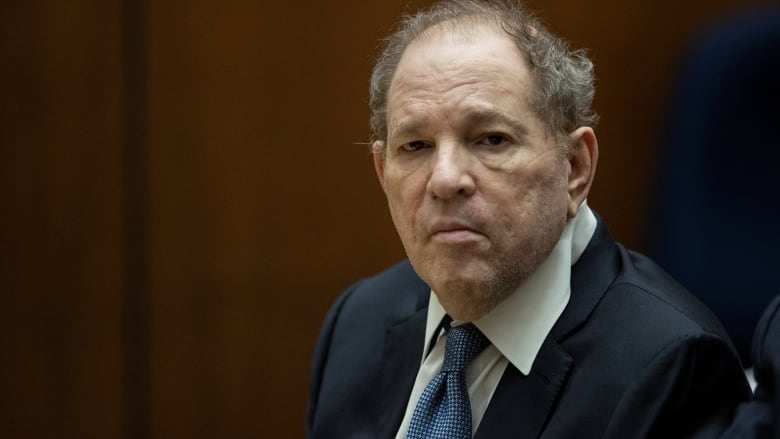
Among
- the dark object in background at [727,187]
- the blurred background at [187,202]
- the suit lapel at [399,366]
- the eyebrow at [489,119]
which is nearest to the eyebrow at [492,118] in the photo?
the eyebrow at [489,119]

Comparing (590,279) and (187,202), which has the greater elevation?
(590,279)

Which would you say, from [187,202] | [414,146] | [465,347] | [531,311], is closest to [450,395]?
[465,347]

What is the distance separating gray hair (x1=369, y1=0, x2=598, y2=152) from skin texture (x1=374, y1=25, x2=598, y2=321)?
22mm

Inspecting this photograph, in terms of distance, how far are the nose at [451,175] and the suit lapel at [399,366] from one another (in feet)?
1.33

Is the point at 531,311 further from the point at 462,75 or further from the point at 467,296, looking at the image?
the point at 462,75

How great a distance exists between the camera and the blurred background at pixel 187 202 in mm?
3502

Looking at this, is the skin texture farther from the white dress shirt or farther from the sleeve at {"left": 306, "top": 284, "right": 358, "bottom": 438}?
the sleeve at {"left": 306, "top": 284, "right": 358, "bottom": 438}

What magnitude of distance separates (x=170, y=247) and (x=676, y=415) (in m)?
2.16

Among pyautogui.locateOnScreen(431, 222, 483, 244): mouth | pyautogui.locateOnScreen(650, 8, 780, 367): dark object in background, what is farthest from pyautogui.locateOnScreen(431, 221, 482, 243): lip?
pyautogui.locateOnScreen(650, 8, 780, 367): dark object in background

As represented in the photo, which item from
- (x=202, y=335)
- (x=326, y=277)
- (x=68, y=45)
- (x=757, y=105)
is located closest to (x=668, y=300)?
(x=757, y=105)

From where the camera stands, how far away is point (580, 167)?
2.09 metres

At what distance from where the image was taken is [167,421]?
3.67 meters

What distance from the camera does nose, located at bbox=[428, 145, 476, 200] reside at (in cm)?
192

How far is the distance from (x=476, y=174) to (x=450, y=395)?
1.32ft
